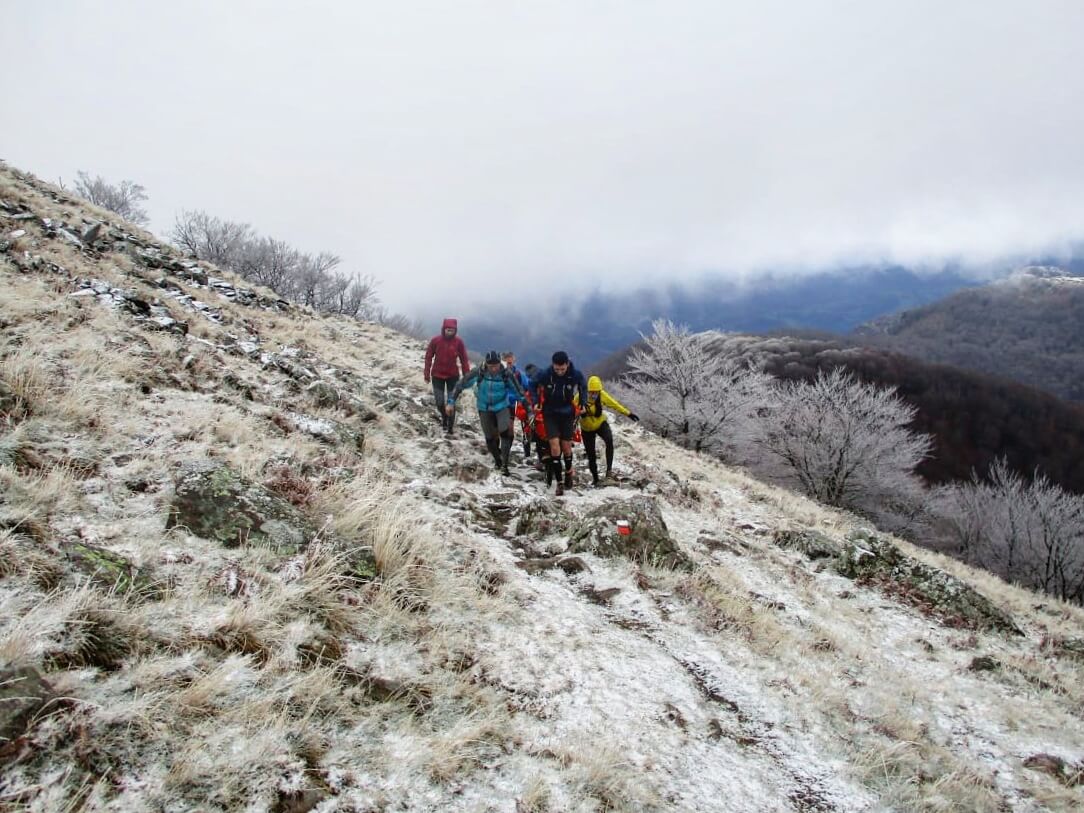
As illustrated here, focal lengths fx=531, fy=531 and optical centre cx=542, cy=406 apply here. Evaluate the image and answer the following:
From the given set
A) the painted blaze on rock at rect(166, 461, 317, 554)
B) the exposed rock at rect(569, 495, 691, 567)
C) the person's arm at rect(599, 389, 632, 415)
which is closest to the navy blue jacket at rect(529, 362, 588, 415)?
the person's arm at rect(599, 389, 632, 415)

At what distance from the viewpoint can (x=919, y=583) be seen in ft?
25.6

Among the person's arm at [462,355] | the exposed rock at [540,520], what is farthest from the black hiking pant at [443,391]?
the exposed rock at [540,520]

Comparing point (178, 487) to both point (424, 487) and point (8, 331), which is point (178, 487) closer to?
point (424, 487)

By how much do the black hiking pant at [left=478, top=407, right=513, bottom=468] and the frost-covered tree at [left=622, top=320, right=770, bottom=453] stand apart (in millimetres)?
18895

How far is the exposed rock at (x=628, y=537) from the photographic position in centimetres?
558

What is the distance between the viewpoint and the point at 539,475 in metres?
9.44

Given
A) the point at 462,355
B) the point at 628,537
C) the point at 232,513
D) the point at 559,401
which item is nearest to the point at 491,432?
the point at 559,401

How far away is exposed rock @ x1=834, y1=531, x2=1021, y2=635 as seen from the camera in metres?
7.40

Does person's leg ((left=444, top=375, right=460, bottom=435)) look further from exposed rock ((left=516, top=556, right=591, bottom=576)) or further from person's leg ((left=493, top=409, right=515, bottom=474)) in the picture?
exposed rock ((left=516, top=556, right=591, bottom=576))

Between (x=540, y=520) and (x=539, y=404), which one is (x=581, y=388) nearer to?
(x=539, y=404)

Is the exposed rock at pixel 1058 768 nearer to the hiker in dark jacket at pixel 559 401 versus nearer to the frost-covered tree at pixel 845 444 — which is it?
the hiker in dark jacket at pixel 559 401

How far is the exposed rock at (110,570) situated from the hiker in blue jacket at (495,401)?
20.3ft

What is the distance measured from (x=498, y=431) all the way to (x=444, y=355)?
2.17 metres

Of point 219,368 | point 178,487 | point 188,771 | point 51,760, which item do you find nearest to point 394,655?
point 188,771
